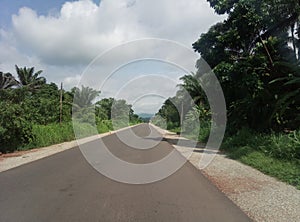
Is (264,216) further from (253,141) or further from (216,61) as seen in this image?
(216,61)

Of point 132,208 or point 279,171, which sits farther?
point 279,171

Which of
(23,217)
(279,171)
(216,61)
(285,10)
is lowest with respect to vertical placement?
(23,217)

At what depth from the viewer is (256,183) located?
7.80 m

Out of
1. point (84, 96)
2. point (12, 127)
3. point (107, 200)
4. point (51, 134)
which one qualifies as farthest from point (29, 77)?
point (107, 200)

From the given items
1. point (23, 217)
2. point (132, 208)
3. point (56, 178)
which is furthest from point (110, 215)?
point (56, 178)

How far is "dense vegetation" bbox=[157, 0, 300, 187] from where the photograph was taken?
575 inches

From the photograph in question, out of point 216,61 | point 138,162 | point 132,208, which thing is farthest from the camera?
point 216,61

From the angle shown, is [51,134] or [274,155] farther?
[51,134]

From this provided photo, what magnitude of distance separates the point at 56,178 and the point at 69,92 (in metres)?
42.2

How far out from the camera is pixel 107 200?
5961 mm

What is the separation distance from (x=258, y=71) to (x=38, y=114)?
62.3 ft

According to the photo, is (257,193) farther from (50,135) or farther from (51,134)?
(51,134)

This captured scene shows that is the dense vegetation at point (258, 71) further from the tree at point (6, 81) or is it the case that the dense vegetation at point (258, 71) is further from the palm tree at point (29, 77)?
the palm tree at point (29, 77)

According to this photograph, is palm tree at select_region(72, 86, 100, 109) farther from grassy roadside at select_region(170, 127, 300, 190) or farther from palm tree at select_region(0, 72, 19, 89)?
grassy roadside at select_region(170, 127, 300, 190)
